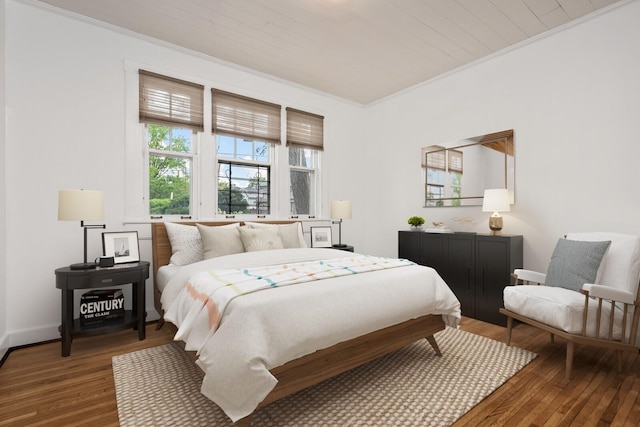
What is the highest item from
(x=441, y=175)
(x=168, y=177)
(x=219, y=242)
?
(x=441, y=175)

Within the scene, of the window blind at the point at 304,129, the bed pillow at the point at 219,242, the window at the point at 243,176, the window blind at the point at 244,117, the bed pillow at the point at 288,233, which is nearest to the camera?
the bed pillow at the point at 219,242

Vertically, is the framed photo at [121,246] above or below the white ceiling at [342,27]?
below

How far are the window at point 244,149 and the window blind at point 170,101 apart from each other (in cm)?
20

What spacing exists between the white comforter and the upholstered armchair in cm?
66

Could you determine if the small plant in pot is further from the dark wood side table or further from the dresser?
the dark wood side table

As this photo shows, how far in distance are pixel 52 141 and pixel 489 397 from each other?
4212 mm

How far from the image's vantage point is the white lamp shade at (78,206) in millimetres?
2656

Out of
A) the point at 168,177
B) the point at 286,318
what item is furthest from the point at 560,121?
the point at 168,177

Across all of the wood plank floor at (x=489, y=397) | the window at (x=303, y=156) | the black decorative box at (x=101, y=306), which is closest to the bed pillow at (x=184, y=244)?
the black decorative box at (x=101, y=306)

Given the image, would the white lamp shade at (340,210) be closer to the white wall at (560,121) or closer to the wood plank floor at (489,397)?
the white wall at (560,121)

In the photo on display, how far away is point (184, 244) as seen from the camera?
3307 millimetres

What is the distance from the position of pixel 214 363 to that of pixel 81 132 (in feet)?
9.36

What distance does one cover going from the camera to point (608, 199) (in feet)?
9.85

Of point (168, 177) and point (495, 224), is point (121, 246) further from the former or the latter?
point (495, 224)
